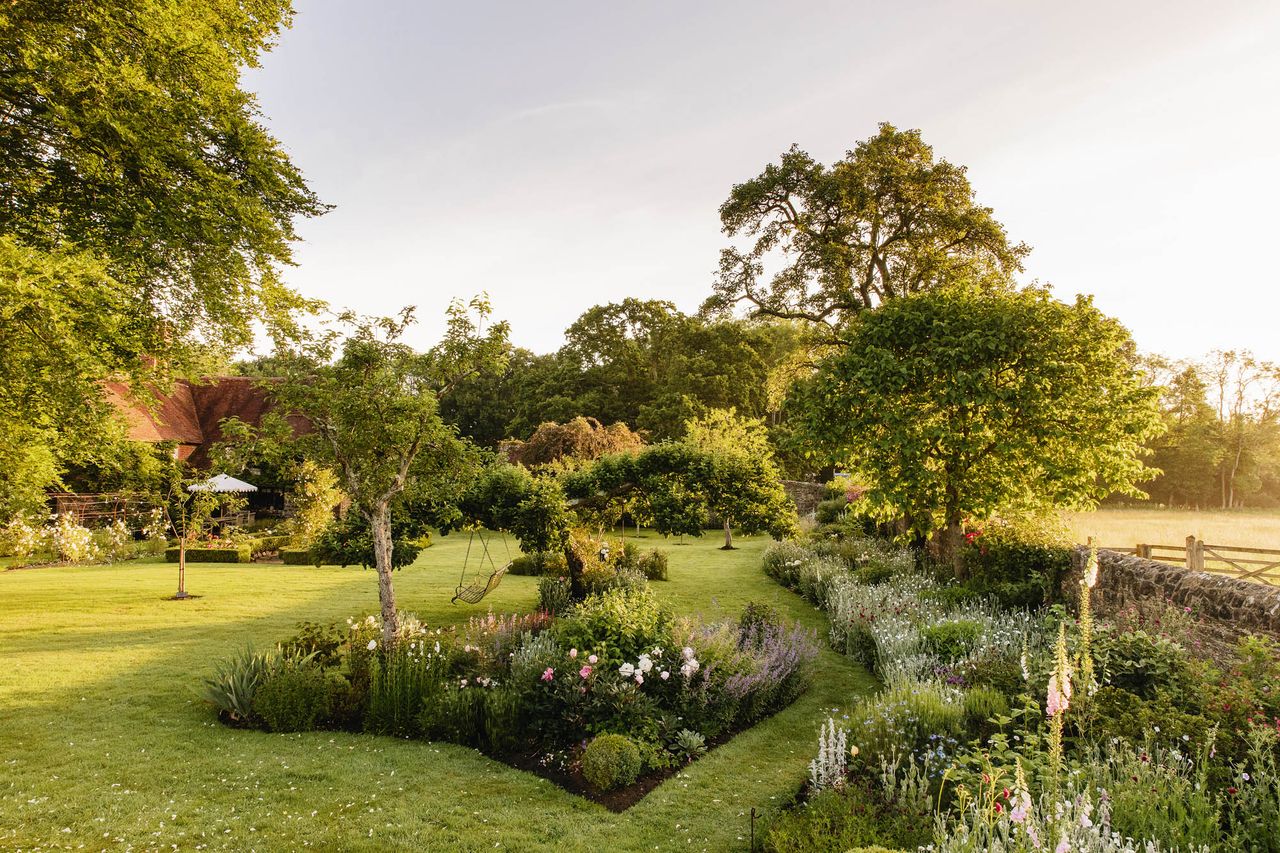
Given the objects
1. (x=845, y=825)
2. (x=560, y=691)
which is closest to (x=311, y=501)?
(x=560, y=691)

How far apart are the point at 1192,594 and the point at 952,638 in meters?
3.27

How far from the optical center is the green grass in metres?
5.49

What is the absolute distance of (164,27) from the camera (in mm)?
9898

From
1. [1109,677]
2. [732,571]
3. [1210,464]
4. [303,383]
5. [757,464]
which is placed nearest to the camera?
[1109,677]

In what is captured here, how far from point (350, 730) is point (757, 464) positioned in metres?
7.82

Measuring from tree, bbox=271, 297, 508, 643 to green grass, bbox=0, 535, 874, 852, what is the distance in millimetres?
2523

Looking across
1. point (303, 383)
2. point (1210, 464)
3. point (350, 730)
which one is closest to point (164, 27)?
point (303, 383)

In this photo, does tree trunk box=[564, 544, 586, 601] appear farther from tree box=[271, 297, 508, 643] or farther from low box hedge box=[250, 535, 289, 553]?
low box hedge box=[250, 535, 289, 553]

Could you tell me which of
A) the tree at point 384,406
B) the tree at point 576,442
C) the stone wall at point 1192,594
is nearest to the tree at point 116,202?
the tree at point 384,406

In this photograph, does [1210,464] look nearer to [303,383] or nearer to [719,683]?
[719,683]

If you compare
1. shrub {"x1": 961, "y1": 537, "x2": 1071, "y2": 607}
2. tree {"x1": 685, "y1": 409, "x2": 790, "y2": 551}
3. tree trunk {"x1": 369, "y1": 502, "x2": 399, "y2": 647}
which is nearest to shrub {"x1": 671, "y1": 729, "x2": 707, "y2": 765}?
tree trunk {"x1": 369, "y1": 502, "x2": 399, "y2": 647}

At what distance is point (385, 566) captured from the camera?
9266 mm

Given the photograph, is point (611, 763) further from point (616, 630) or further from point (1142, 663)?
point (1142, 663)

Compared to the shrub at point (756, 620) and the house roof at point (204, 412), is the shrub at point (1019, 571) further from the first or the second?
the house roof at point (204, 412)
